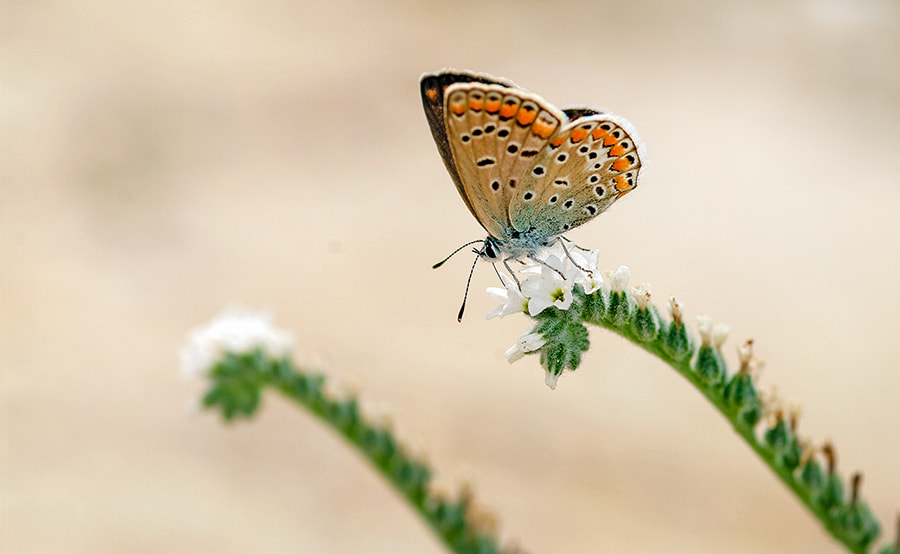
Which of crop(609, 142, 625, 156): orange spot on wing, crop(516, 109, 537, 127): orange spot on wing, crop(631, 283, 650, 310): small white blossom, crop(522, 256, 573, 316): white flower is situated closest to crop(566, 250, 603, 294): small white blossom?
crop(522, 256, 573, 316): white flower

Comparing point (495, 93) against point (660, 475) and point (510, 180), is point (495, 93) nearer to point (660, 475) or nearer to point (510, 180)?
point (510, 180)

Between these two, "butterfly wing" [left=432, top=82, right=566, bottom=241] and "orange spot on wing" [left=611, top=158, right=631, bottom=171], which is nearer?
"butterfly wing" [left=432, top=82, right=566, bottom=241]

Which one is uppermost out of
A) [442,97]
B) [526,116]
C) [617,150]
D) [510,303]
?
[442,97]

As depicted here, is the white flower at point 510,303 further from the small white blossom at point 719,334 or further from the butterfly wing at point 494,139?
Answer: the small white blossom at point 719,334

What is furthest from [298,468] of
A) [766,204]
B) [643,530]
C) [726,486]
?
[766,204]

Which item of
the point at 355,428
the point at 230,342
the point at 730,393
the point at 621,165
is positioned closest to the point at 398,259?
the point at 230,342

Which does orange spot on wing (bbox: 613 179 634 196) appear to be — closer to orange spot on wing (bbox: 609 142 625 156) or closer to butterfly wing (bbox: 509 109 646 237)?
butterfly wing (bbox: 509 109 646 237)

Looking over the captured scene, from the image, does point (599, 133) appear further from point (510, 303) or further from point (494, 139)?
point (510, 303)
